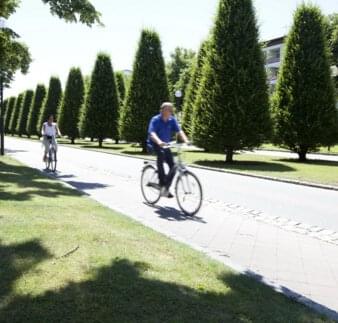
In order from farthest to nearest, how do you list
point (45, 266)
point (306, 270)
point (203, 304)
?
point (306, 270) < point (45, 266) < point (203, 304)

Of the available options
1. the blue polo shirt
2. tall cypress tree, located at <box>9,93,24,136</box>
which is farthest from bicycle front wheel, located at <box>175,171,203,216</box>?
tall cypress tree, located at <box>9,93,24,136</box>

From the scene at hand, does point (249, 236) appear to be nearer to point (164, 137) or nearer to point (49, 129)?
point (164, 137)

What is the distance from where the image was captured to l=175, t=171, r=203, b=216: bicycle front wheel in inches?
349

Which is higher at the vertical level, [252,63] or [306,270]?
[252,63]

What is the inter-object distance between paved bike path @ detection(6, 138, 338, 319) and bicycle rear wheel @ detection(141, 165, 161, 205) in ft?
0.70

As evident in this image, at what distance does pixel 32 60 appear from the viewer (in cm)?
2466

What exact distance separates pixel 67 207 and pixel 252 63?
1603 centimetres

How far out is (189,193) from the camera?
8.95 m

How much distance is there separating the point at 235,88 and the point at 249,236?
621 inches

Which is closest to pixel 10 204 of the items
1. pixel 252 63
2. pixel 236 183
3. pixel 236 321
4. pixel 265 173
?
pixel 236 321

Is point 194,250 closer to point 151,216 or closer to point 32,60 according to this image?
point 151,216

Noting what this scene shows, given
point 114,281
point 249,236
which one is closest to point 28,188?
point 249,236

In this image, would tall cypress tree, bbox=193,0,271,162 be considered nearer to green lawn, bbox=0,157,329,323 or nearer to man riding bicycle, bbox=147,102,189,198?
man riding bicycle, bbox=147,102,189,198

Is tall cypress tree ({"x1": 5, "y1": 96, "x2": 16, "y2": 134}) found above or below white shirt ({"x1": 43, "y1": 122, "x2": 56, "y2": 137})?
above
